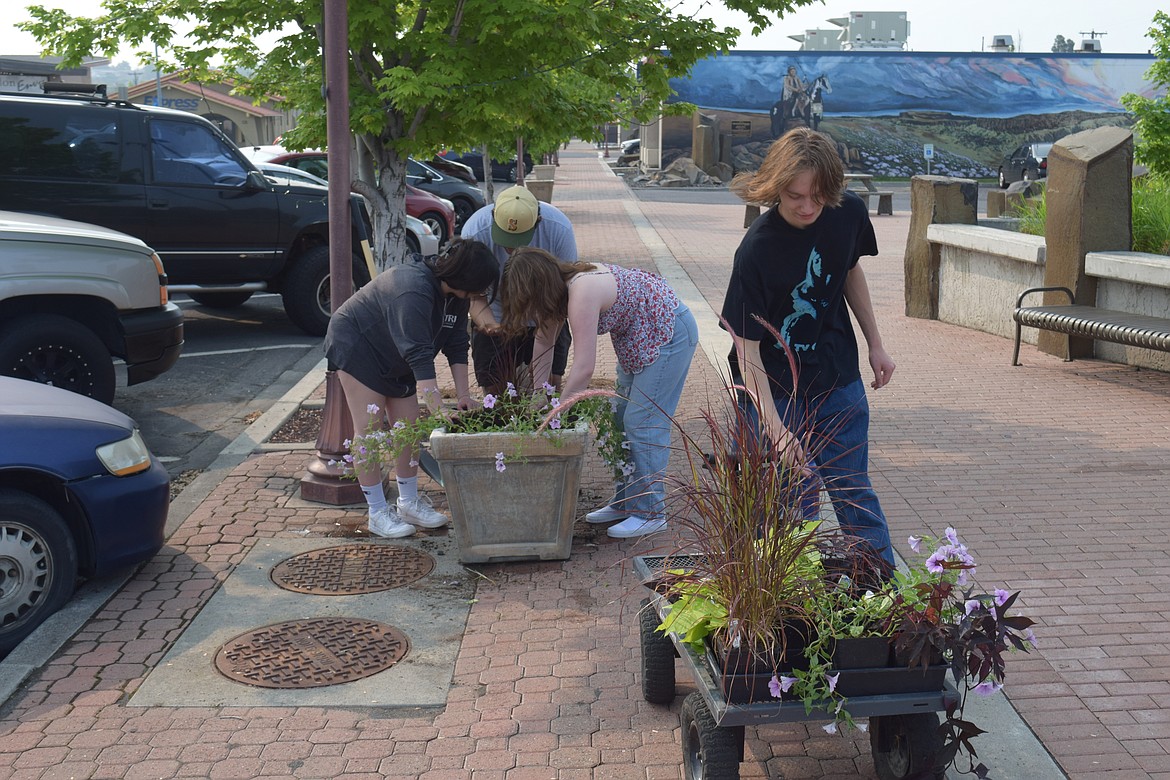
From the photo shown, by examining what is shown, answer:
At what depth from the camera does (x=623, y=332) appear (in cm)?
554

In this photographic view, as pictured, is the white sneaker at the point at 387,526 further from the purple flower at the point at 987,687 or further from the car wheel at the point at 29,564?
the purple flower at the point at 987,687

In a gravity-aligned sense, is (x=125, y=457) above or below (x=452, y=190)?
below

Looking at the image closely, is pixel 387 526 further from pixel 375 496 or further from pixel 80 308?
pixel 80 308

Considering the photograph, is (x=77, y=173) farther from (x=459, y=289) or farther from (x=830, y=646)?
(x=830, y=646)

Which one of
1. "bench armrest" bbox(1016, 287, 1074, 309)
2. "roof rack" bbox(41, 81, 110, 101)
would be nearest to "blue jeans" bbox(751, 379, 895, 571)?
"bench armrest" bbox(1016, 287, 1074, 309)

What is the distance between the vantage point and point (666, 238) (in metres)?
21.3

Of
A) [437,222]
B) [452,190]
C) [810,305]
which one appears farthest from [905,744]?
[452,190]

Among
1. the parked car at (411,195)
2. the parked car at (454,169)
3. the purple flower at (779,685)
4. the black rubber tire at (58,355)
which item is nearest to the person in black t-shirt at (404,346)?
the purple flower at (779,685)

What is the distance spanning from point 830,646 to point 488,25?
5461 millimetres

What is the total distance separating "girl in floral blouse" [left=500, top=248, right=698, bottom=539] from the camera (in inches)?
197

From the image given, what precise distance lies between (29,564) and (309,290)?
24.6 ft

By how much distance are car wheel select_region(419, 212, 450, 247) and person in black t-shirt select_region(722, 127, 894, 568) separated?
15.1 metres

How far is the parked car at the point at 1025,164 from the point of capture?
36597 millimetres

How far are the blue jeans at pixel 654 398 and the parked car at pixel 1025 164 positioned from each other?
110ft
